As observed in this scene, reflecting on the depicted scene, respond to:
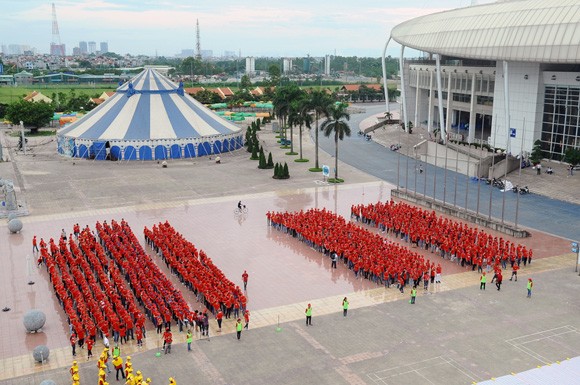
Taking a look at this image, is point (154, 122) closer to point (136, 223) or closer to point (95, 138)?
point (95, 138)

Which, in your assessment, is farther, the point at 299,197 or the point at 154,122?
the point at 154,122

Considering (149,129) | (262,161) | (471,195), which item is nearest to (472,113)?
(471,195)

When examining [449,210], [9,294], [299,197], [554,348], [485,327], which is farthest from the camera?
[299,197]

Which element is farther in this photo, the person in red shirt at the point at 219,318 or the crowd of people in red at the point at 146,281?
the crowd of people in red at the point at 146,281

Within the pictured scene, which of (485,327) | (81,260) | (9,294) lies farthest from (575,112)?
(9,294)

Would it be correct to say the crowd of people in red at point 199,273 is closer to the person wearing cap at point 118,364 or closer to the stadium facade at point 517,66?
the person wearing cap at point 118,364

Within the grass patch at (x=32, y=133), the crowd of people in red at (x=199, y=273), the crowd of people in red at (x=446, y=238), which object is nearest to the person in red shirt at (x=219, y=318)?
the crowd of people in red at (x=199, y=273)
